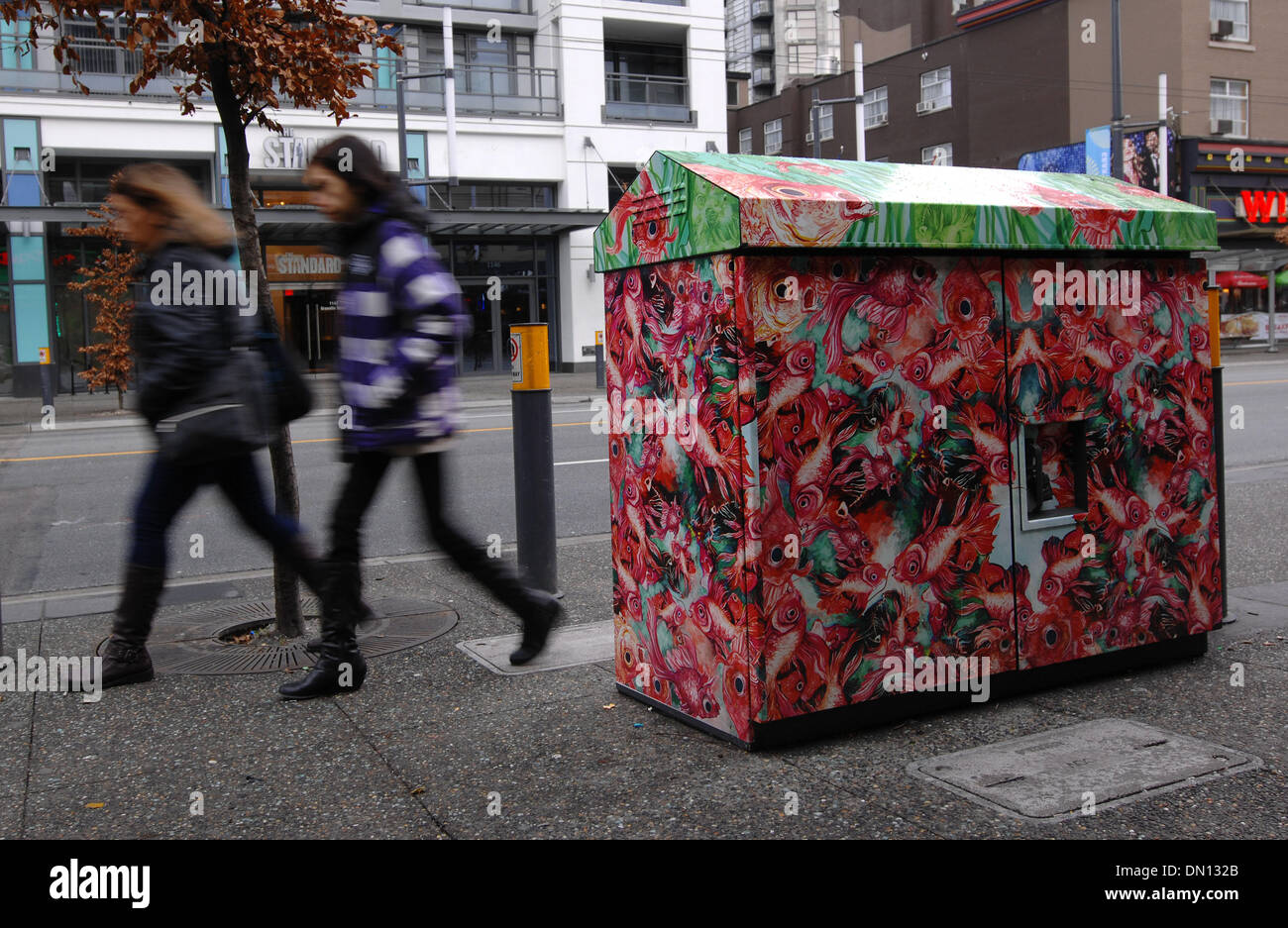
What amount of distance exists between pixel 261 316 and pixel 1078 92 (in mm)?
36910

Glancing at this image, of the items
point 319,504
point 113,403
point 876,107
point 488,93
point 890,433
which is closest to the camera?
point 890,433

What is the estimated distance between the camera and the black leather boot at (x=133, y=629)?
4305 mm

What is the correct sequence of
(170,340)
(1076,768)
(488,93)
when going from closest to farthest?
(1076,768)
(170,340)
(488,93)

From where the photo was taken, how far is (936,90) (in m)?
41.6

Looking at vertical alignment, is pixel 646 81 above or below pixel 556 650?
above

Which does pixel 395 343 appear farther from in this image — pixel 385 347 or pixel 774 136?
pixel 774 136

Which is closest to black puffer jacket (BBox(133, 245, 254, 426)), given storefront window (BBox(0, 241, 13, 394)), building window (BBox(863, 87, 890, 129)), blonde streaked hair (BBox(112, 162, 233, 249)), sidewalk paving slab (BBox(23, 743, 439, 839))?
blonde streaked hair (BBox(112, 162, 233, 249))

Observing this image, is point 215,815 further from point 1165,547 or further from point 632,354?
point 1165,547

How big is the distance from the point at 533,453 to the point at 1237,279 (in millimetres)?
34978

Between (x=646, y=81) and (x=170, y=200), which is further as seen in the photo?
(x=646, y=81)

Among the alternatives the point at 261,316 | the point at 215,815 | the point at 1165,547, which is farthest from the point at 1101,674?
the point at 261,316

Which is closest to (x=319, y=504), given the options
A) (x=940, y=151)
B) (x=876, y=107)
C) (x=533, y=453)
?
(x=533, y=453)

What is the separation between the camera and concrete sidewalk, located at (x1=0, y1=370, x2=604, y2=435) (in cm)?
1894

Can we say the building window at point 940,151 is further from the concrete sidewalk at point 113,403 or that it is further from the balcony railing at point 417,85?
the concrete sidewalk at point 113,403
